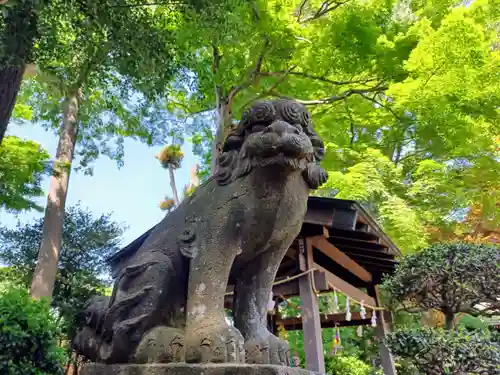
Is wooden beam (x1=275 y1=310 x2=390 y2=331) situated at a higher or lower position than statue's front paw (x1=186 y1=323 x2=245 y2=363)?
higher

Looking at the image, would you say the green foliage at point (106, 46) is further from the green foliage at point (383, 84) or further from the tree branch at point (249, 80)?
the tree branch at point (249, 80)

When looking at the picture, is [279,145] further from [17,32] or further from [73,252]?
[73,252]

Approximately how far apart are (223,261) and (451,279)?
3.46 m

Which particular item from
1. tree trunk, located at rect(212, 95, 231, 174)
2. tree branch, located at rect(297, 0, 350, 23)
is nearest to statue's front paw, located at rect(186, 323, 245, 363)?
tree trunk, located at rect(212, 95, 231, 174)

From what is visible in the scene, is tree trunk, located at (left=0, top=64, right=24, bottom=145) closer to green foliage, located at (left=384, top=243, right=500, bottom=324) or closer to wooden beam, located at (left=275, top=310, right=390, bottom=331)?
green foliage, located at (left=384, top=243, right=500, bottom=324)

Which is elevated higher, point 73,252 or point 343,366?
point 73,252

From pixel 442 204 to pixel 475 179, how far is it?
34.0 inches

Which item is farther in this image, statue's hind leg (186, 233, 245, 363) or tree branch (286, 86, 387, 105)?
tree branch (286, 86, 387, 105)

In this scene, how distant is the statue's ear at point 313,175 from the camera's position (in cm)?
233

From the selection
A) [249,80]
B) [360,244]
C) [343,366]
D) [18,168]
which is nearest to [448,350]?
[360,244]

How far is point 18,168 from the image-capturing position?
312 inches

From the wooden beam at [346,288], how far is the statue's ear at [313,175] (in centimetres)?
342

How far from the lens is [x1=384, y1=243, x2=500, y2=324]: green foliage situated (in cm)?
452

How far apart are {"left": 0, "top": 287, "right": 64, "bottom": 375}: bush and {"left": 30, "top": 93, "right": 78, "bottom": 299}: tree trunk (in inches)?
138
